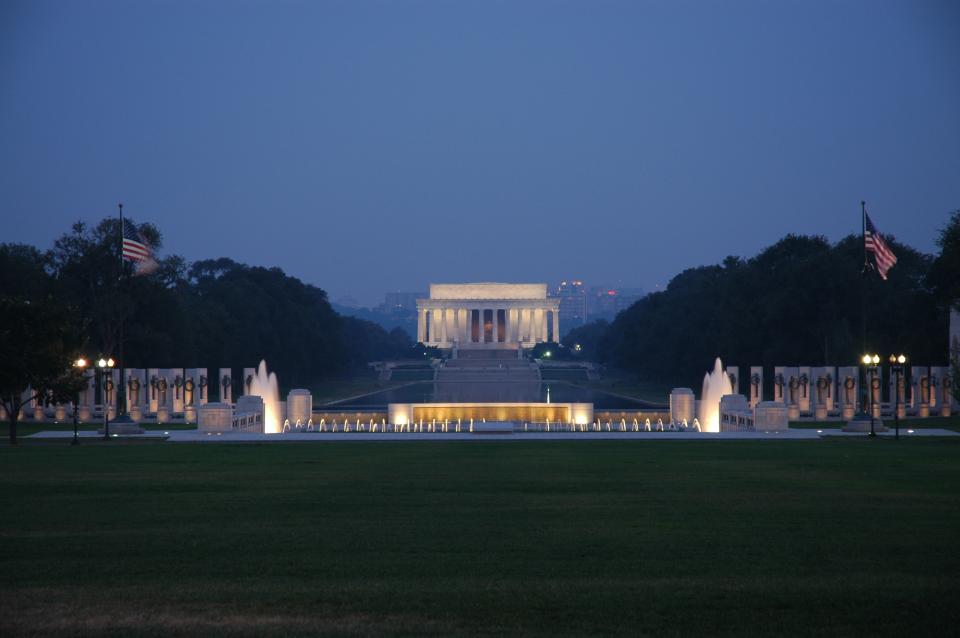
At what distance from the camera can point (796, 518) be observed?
16.7 metres

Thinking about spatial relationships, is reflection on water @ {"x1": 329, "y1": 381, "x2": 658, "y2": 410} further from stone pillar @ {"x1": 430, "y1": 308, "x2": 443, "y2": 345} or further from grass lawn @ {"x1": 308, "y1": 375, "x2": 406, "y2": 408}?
stone pillar @ {"x1": 430, "y1": 308, "x2": 443, "y2": 345}

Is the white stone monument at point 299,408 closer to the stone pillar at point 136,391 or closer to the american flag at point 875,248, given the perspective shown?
the stone pillar at point 136,391

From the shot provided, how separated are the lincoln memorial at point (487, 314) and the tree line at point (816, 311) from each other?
101 m

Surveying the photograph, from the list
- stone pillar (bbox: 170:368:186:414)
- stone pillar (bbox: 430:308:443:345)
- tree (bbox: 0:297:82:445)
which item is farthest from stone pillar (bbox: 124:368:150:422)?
stone pillar (bbox: 430:308:443:345)

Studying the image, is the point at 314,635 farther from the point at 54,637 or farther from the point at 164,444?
the point at 164,444

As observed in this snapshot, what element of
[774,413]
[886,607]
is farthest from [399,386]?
[886,607]

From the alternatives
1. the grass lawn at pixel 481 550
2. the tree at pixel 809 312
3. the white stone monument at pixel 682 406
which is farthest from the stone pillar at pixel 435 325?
the grass lawn at pixel 481 550

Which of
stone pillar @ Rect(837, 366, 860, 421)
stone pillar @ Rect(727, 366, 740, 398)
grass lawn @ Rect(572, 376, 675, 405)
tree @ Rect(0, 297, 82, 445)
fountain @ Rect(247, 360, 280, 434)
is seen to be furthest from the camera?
grass lawn @ Rect(572, 376, 675, 405)

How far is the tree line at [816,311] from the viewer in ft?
214

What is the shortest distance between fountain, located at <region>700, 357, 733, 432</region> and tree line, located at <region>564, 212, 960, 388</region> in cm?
922

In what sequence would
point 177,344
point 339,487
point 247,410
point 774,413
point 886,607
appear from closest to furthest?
1. point 886,607
2. point 339,487
3. point 774,413
4. point 247,410
5. point 177,344

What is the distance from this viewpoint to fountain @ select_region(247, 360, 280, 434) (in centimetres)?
4703

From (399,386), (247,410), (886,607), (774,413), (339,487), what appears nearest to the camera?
(886,607)

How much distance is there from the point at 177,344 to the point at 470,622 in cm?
5849
